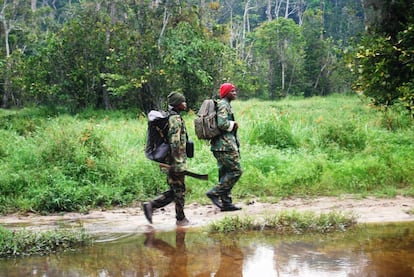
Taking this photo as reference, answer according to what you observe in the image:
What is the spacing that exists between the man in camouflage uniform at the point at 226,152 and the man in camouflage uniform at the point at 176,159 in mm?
729

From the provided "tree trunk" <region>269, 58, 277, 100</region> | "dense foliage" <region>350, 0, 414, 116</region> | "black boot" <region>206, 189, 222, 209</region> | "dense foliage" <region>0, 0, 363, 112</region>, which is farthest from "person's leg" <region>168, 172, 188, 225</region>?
"tree trunk" <region>269, 58, 277, 100</region>

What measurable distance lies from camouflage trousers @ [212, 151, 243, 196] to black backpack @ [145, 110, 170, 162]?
1.01 metres

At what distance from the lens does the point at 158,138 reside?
6.84m

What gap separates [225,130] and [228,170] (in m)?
0.62

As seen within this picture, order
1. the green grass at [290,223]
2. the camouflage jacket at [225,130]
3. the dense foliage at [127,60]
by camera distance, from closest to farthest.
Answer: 1. the green grass at [290,223]
2. the camouflage jacket at [225,130]
3. the dense foliage at [127,60]

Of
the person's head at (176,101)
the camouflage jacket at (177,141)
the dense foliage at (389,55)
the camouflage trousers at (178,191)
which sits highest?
the dense foliage at (389,55)

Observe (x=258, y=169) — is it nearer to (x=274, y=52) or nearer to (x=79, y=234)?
(x=79, y=234)

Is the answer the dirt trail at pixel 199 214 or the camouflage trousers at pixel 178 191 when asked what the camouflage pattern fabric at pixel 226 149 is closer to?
the dirt trail at pixel 199 214

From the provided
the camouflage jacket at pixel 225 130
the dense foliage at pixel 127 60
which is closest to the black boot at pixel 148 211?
the camouflage jacket at pixel 225 130

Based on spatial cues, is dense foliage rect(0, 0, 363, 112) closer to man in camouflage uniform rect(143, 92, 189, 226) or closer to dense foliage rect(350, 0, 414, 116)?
dense foliage rect(350, 0, 414, 116)

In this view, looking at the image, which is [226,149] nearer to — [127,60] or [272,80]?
[127,60]

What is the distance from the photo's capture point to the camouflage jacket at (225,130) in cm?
736

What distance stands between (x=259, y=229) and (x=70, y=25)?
55.8 ft

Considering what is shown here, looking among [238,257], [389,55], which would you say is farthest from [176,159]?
[389,55]
